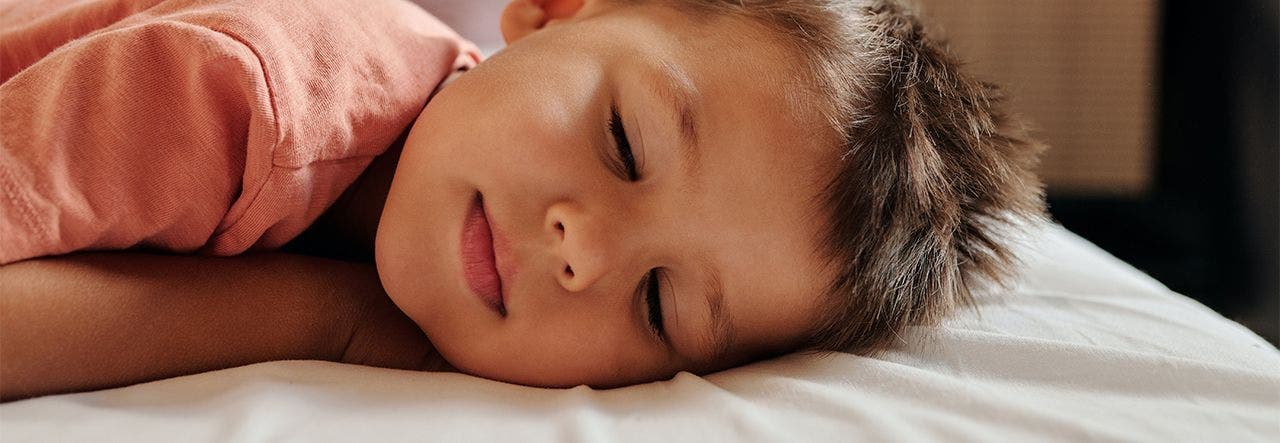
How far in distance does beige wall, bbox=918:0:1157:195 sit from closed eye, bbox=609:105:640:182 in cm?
177

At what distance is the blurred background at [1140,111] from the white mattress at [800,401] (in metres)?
1.38

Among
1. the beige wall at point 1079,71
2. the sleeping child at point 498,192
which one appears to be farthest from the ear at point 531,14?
the beige wall at point 1079,71

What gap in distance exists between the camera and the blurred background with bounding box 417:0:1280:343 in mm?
2059

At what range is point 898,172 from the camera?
816mm

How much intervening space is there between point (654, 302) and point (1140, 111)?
203cm

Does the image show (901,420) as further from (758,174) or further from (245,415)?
(245,415)

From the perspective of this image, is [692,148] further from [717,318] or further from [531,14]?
[531,14]

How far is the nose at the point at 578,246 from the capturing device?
0.75 m

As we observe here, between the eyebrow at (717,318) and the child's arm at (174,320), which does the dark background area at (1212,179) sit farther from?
the child's arm at (174,320)

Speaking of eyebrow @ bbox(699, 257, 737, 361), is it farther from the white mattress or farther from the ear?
the ear

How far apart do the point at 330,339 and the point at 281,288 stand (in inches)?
2.3

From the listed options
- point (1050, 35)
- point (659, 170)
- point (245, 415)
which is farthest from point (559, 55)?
point (1050, 35)

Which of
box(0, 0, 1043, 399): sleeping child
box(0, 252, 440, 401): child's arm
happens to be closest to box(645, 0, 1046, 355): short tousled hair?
box(0, 0, 1043, 399): sleeping child

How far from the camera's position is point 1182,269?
211cm
